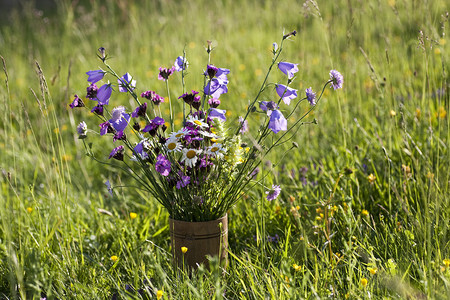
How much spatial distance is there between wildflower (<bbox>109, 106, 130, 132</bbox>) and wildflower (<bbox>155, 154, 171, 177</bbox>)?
170 millimetres

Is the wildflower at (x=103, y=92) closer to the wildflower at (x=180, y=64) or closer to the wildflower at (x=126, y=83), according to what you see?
the wildflower at (x=126, y=83)

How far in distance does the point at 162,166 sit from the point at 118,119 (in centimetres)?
21

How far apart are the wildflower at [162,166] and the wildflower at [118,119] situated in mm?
170

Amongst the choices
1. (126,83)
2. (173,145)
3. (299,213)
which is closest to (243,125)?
(173,145)

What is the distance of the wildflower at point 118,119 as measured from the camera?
1.52m

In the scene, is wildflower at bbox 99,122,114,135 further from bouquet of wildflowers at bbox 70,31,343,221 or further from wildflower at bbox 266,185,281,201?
wildflower at bbox 266,185,281,201

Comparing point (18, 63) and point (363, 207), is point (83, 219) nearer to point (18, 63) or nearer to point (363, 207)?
point (363, 207)

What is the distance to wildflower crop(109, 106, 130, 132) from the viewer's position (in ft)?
4.98

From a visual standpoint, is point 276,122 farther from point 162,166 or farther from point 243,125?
point 162,166

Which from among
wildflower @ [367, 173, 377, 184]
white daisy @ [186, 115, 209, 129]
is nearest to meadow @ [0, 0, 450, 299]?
wildflower @ [367, 173, 377, 184]

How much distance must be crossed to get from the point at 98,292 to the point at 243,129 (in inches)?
29.3

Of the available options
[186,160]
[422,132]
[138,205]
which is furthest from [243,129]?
[422,132]

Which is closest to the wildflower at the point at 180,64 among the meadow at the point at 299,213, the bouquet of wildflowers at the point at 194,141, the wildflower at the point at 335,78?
the bouquet of wildflowers at the point at 194,141

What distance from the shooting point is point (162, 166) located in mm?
1518
